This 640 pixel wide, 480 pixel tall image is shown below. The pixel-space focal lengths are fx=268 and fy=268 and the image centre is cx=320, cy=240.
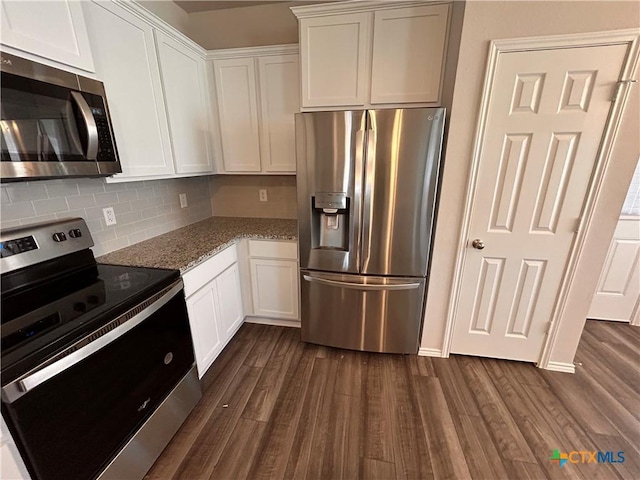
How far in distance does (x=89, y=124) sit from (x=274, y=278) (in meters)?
1.50

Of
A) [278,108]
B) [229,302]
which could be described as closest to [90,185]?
[229,302]

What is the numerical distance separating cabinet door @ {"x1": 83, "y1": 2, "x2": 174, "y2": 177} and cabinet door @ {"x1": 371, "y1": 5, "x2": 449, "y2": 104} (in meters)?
1.43

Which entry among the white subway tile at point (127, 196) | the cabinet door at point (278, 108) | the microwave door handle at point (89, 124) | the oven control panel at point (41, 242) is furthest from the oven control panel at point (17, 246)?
the cabinet door at point (278, 108)

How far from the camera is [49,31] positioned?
42.9 inches

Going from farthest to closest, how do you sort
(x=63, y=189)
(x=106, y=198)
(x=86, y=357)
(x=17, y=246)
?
(x=106, y=198) < (x=63, y=189) < (x=17, y=246) < (x=86, y=357)

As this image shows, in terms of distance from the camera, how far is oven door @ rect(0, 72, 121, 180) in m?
0.98

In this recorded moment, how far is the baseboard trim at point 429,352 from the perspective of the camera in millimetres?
2105

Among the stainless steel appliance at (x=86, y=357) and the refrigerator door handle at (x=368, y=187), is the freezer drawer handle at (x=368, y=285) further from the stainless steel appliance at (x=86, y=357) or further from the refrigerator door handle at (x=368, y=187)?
the stainless steel appliance at (x=86, y=357)

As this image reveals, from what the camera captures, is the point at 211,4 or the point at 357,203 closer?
the point at 357,203

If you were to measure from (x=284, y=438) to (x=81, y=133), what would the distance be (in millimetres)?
1832

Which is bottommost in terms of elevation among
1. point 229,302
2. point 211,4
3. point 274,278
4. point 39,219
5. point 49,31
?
point 229,302

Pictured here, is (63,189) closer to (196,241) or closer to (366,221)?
(196,241)

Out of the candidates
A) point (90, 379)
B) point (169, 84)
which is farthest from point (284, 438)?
point (169, 84)

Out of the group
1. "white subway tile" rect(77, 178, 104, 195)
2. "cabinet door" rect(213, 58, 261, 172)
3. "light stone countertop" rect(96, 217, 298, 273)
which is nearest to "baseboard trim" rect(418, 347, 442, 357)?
"light stone countertop" rect(96, 217, 298, 273)
